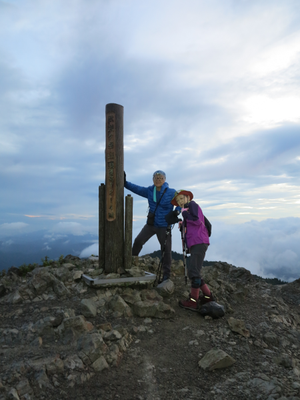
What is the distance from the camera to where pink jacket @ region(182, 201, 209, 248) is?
7.26 meters

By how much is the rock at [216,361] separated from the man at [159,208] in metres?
3.64

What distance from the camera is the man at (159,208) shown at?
863 centimetres

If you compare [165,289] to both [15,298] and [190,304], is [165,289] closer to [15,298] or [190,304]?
[190,304]

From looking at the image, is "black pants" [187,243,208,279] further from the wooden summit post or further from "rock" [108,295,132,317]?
the wooden summit post

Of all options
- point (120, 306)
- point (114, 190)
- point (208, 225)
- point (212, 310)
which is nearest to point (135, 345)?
point (120, 306)

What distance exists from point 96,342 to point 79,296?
2.60m

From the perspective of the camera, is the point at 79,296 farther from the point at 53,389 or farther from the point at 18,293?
the point at 53,389

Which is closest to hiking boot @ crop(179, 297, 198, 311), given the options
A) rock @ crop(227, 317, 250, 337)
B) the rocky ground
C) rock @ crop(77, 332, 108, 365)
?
the rocky ground

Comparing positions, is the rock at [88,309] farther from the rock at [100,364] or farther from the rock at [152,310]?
the rock at [100,364]

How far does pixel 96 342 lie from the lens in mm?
5410

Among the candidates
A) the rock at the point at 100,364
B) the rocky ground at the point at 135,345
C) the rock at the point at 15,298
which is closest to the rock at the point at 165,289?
the rocky ground at the point at 135,345

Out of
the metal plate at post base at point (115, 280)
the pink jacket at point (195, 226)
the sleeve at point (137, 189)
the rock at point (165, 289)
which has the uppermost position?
the sleeve at point (137, 189)

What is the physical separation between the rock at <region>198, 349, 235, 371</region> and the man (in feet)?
11.9

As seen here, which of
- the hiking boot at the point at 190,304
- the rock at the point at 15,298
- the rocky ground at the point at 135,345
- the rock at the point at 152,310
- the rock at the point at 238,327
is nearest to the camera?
the rocky ground at the point at 135,345
